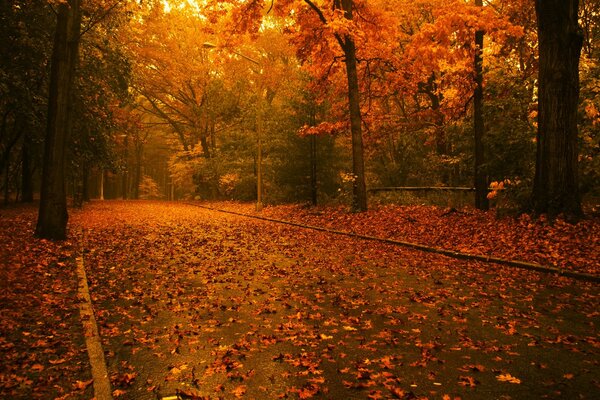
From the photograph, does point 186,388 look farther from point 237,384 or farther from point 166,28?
point 166,28

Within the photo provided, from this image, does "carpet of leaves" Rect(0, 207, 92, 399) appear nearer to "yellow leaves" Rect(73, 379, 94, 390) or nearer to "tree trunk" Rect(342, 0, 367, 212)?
"yellow leaves" Rect(73, 379, 94, 390)

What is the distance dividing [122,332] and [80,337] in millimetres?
507

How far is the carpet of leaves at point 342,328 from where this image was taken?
13.2 feet

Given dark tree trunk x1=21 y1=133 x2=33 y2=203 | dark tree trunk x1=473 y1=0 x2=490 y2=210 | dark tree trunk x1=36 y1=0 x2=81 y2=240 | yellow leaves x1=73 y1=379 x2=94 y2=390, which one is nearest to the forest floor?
yellow leaves x1=73 y1=379 x2=94 y2=390

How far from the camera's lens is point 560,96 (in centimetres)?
1102

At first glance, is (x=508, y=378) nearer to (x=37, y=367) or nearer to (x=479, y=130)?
(x=37, y=367)

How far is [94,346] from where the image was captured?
495 cm

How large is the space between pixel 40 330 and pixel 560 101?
1269 cm

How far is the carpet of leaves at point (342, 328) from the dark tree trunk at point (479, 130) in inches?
238

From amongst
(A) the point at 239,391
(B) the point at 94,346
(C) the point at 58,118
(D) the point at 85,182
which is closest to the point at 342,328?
(A) the point at 239,391

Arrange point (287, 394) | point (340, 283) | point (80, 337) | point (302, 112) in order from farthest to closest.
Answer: point (302, 112), point (340, 283), point (80, 337), point (287, 394)

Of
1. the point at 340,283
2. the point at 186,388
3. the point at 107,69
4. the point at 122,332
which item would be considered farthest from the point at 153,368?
the point at 107,69

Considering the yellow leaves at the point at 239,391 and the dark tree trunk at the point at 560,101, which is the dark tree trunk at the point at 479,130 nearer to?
the dark tree trunk at the point at 560,101

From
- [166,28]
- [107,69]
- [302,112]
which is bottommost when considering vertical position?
[302,112]
